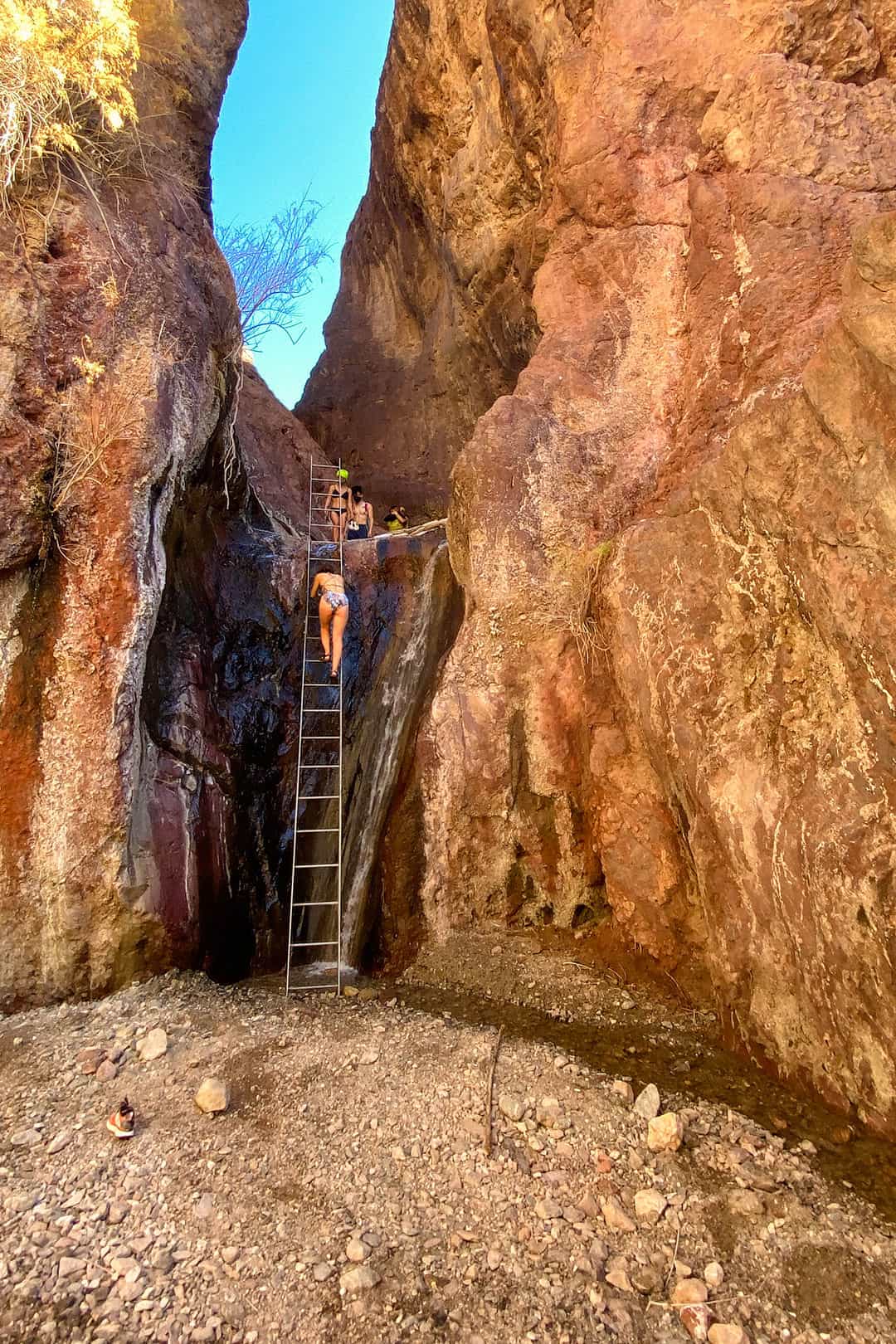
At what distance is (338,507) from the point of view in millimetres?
9414

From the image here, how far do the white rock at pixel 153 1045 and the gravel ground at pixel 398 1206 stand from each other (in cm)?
2

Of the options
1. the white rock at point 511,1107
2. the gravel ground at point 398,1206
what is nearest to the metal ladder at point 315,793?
the gravel ground at point 398,1206

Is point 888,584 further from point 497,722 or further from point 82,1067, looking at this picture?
point 82,1067

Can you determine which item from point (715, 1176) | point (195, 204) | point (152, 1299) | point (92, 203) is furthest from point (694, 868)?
point (195, 204)

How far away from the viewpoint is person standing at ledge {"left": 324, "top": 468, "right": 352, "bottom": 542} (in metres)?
9.22

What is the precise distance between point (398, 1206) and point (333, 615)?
5396mm

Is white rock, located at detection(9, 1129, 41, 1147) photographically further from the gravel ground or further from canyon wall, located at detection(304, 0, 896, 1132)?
canyon wall, located at detection(304, 0, 896, 1132)

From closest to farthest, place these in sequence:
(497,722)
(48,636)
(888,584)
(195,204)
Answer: (888,584) → (48,636) → (497,722) → (195,204)

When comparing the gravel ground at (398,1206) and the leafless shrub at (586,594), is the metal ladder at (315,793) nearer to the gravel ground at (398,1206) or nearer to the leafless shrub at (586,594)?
the gravel ground at (398,1206)

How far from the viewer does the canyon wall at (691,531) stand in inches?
144

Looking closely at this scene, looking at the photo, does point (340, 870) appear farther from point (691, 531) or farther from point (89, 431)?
point (89, 431)

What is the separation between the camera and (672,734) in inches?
187

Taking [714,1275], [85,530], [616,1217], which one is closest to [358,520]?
[85,530]

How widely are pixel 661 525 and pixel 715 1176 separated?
3662mm
